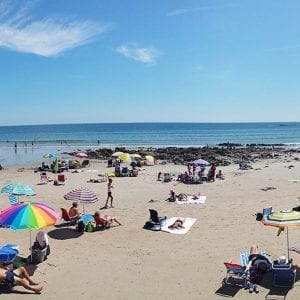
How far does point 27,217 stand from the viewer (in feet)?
36.6

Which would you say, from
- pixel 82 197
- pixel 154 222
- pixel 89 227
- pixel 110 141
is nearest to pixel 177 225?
pixel 154 222

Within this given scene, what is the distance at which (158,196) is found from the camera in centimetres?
2153

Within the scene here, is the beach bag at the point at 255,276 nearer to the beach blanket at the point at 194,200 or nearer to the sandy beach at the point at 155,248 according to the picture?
the sandy beach at the point at 155,248

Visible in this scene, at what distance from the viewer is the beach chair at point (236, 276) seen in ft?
32.5

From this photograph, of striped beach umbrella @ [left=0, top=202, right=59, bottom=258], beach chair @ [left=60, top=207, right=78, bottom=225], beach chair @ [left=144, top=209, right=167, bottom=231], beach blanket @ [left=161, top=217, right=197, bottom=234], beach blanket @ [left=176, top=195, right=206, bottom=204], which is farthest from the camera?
beach blanket @ [left=176, top=195, right=206, bottom=204]

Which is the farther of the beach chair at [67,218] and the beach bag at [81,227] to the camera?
the beach chair at [67,218]

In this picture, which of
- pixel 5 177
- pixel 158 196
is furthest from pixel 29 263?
pixel 5 177

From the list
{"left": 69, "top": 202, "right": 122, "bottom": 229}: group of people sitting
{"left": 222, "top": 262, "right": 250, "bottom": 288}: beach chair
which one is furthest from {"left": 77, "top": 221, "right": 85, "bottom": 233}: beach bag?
{"left": 222, "top": 262, "right": 250, "bottom": 288}: beach chair

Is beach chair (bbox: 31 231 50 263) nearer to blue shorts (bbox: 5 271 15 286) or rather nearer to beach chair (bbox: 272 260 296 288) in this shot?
blue shorts (bbox: 5 271 15 286)

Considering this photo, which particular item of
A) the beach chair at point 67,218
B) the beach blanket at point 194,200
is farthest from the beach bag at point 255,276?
the beach blanket at point 194,200

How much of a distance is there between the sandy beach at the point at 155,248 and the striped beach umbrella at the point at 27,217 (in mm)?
1157

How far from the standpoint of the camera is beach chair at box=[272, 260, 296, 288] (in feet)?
32.1

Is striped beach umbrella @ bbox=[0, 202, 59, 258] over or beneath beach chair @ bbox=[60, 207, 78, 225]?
over

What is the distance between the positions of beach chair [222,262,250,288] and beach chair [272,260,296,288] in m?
0.65
